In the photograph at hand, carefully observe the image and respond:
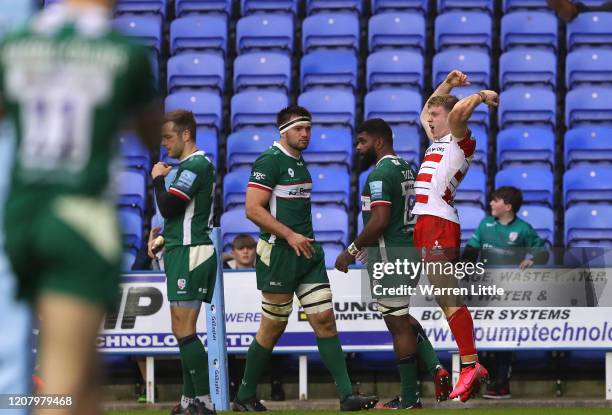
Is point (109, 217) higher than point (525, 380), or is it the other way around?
point (109, 217)

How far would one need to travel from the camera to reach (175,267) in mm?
8906

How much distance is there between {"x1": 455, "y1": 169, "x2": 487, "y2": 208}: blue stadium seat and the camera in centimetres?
1389

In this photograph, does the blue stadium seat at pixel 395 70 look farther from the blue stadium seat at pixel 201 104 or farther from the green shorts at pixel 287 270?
the green shorts at pixel 287 270

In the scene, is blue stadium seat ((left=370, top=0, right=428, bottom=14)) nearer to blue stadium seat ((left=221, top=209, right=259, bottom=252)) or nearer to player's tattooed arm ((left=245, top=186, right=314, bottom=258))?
blue stadium seat ((left=221, top=209, right=259, bottom=252))

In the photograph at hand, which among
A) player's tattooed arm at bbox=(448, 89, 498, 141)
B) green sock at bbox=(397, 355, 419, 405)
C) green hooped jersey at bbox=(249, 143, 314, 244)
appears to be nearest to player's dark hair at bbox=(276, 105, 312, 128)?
green hooped jersey at bbox=(249, 143, 314, 244)

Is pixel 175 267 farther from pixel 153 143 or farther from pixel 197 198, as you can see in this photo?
pixel 153 143

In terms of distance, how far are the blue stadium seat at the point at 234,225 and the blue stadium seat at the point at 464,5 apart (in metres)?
5.12

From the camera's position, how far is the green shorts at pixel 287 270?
9.65 meters

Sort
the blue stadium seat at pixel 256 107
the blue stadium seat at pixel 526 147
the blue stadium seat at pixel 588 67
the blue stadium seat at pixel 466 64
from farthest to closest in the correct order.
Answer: the blue stadium seat at pixel 588 67 < the blue stadium seat at pixel 466 64 < the blue stadium seat at pixel 256 107 < the blue stadium seat at pixel 526 147

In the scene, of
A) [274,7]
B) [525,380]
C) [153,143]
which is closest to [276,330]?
[525,380]

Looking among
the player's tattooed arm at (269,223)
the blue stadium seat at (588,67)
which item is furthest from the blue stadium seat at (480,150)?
the player's tattooed arm at (269,223)

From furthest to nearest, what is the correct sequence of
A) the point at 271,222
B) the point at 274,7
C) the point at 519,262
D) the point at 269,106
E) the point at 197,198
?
the point at 274,7
the point at 269,106
the point at 519,262
the point at 271,222
the point at 197,198

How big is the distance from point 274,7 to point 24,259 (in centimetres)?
1350

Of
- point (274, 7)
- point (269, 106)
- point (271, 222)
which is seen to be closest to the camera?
point (271, 222)
